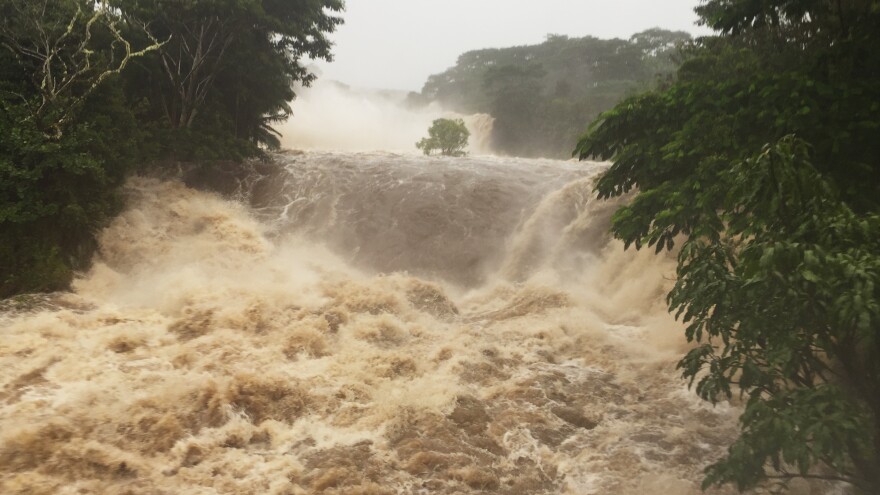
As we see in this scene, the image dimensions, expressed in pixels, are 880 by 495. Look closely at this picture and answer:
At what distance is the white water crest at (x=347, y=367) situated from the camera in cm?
585

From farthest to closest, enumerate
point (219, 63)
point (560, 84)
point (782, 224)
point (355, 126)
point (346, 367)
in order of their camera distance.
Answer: point (355, 126) < point (560, 84) < point (219, 63) < point (346, 367) < point (782, 224)

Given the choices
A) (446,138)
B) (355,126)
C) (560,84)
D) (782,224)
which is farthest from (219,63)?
(560,84)

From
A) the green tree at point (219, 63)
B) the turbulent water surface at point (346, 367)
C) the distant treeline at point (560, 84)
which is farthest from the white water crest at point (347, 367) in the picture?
the distant treeline at point (560, 84)

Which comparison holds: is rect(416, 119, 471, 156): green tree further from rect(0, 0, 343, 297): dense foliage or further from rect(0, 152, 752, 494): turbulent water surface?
rect(0, 152, 752, 494): turbulent water surface

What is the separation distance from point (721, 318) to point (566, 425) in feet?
11.1

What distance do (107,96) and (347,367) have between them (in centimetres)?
1025

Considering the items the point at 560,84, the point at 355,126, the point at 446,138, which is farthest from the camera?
the point at 355,126

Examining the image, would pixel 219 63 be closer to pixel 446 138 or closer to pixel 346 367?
pixel 346 367

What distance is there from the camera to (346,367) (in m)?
8.16

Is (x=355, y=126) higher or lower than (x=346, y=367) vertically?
higher

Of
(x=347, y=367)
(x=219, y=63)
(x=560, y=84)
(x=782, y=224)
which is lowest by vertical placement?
(x=347, y=367)

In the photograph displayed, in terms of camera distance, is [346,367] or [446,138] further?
[446,138]

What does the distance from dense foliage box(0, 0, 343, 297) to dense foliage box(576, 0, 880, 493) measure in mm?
10909

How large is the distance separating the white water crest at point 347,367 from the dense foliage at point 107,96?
1186 millimetres
